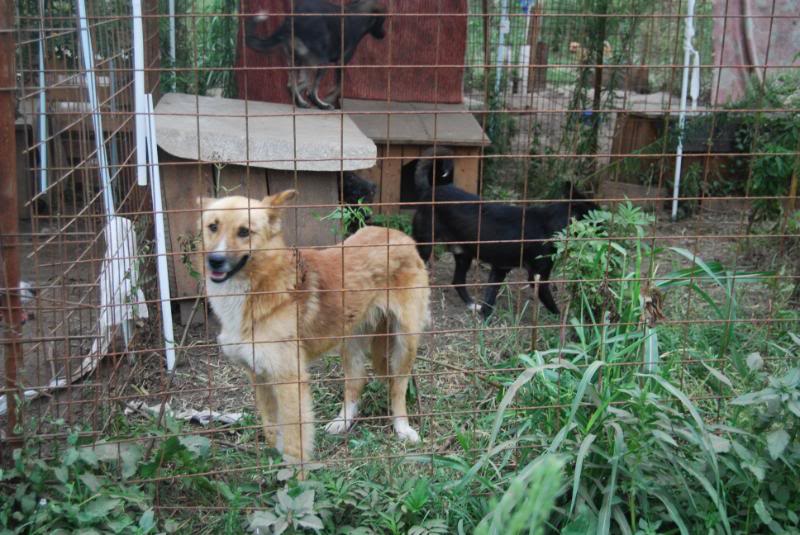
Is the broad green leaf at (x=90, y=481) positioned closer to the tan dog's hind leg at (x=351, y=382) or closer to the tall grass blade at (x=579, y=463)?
the tan dog's hind leg at (x=351, y=382)

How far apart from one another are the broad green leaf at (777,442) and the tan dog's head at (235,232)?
2335mm

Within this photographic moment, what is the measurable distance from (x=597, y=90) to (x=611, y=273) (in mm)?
4539

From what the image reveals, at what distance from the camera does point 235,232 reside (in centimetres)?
394

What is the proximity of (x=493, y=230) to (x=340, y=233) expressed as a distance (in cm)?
183

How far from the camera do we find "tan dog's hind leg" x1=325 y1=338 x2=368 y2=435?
467 centimetres

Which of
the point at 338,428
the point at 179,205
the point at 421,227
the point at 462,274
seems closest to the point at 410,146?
the point at 421,227

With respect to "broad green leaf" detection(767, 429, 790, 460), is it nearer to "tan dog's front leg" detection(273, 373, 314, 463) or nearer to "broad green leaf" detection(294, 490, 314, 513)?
"broad green leaf" detection(294, 490, 314, 513)

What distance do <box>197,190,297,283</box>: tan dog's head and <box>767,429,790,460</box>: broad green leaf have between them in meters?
2.34

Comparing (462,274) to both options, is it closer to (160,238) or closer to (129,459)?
(160,238)

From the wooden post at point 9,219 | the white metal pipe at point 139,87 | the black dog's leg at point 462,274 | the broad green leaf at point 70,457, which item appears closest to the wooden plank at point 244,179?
the white metal pipe at point 139,87

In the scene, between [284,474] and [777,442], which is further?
[284,474]

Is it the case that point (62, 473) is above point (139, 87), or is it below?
below

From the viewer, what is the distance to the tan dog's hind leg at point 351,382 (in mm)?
4668

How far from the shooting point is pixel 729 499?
360 centimetres
